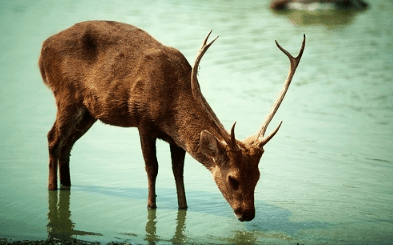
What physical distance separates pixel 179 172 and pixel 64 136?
1.57 metres

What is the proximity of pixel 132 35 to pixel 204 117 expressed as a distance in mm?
1562

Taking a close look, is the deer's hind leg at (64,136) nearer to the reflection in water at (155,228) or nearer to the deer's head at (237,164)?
the reflection in water at (155,228)

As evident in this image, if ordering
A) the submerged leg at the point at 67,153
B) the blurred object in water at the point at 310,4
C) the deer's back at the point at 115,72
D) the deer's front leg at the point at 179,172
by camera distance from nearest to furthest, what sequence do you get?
1. the deer's back at the point at 115,72
2. the deer's front leg at the point at 179,172
3. the submerged leg at the point at 67,153
4. the blurred object in water at the point at 310,4

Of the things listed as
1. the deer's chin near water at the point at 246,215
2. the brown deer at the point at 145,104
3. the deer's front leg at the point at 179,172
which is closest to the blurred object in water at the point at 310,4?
the brown deer at the point at 145,104

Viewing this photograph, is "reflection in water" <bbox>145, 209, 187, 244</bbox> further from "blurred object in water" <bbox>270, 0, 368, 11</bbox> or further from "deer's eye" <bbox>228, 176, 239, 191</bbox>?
"blurred object in water" <bbox>270, 0, 368, 11</bbox>

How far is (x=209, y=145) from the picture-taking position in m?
7.01

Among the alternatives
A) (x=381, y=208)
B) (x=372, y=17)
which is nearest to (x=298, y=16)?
(x=372, y=17)

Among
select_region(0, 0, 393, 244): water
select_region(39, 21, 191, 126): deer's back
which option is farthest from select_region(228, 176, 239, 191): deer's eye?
select_region(39, 21, 191, 126): deer's back

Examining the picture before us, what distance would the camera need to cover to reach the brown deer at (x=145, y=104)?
6984mm

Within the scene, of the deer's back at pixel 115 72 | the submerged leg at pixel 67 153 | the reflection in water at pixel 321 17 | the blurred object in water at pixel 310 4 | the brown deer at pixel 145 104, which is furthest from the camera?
the blurred object in water at pixel 310 4

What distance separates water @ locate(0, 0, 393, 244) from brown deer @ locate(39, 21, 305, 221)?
0.53 m

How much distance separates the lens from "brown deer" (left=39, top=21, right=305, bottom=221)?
22.9 ft

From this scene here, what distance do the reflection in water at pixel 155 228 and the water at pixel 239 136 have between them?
20mm

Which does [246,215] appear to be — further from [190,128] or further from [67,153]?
[67,153]
